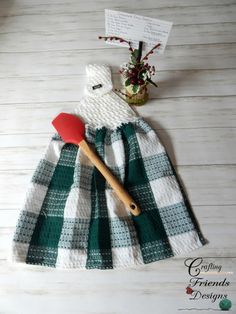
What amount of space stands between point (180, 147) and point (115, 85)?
0.25 m

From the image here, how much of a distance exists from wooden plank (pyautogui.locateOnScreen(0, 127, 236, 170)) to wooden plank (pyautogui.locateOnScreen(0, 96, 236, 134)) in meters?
0.02

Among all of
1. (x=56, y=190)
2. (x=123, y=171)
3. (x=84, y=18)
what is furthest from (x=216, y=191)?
(x=84, y=18)

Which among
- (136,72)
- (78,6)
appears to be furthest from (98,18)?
(136,72)

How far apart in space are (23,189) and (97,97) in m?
0.30

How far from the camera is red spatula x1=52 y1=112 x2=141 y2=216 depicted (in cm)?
64

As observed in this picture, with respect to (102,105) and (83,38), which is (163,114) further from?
(83,38)

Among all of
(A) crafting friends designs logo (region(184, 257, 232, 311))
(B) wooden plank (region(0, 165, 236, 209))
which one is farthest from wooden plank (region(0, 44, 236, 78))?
(A) crafting friends designs logo (region(184, 257, 232, 311))

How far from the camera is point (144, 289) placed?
61 cm

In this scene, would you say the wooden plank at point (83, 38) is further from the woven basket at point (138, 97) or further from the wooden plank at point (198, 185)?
the wooden plank at point (198, 185)

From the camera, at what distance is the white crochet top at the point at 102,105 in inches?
29.7

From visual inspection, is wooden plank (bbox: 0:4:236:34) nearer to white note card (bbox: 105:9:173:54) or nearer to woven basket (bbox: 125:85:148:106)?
white note card (bbox: 105:9:173:54)

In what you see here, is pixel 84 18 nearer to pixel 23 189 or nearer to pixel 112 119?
pixel 112 119

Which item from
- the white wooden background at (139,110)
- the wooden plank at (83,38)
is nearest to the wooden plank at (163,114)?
the white wooden background at (139,110)

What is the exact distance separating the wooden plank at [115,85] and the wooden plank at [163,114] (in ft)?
0.06
